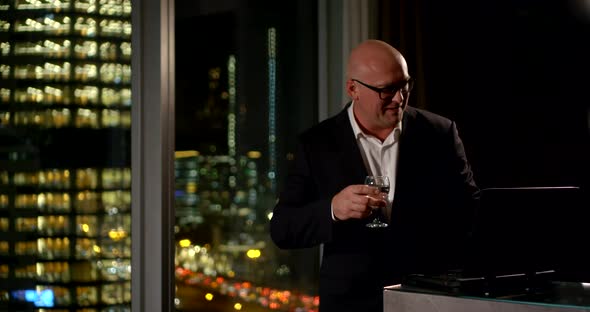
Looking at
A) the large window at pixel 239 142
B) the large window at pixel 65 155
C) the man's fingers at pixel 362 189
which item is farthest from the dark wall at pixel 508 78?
the man's fingers at pixel 362 189

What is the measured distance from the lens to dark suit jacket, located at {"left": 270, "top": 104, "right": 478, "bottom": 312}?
2.29m

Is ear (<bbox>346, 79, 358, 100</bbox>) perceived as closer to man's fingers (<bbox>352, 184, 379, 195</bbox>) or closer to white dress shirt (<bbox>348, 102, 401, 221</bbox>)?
white dress shirt (<bbox>348, 102, 401, 221</bbox>)

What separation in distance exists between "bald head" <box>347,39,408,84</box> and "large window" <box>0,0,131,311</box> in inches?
52.4

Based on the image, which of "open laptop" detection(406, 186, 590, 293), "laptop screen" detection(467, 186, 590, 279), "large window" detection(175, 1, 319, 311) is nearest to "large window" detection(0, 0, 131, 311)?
"large window" detection(175, 1, 319, 311)

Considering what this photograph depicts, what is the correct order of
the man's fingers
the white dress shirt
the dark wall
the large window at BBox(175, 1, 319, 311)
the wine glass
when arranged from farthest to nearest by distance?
1. the dark wall
2. the large window at BBox(175, 1, 319, 311)
3. the white dress shirt
4. the wine glass
5. the man's fingers

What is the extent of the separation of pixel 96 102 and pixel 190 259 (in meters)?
0.82

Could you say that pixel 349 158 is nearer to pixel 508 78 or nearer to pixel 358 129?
pixel 358 129

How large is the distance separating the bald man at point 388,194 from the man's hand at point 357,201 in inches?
4.8

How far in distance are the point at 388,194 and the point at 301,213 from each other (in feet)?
0.84

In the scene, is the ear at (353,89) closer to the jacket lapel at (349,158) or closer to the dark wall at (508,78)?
the jacket lapel at (349,158)

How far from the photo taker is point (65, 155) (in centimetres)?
316

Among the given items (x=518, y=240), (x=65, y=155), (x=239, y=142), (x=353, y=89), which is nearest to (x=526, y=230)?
(x=518, y=240)

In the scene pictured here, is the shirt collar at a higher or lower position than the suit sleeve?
higher

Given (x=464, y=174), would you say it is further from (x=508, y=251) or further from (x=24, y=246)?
(x=24, y=246)
